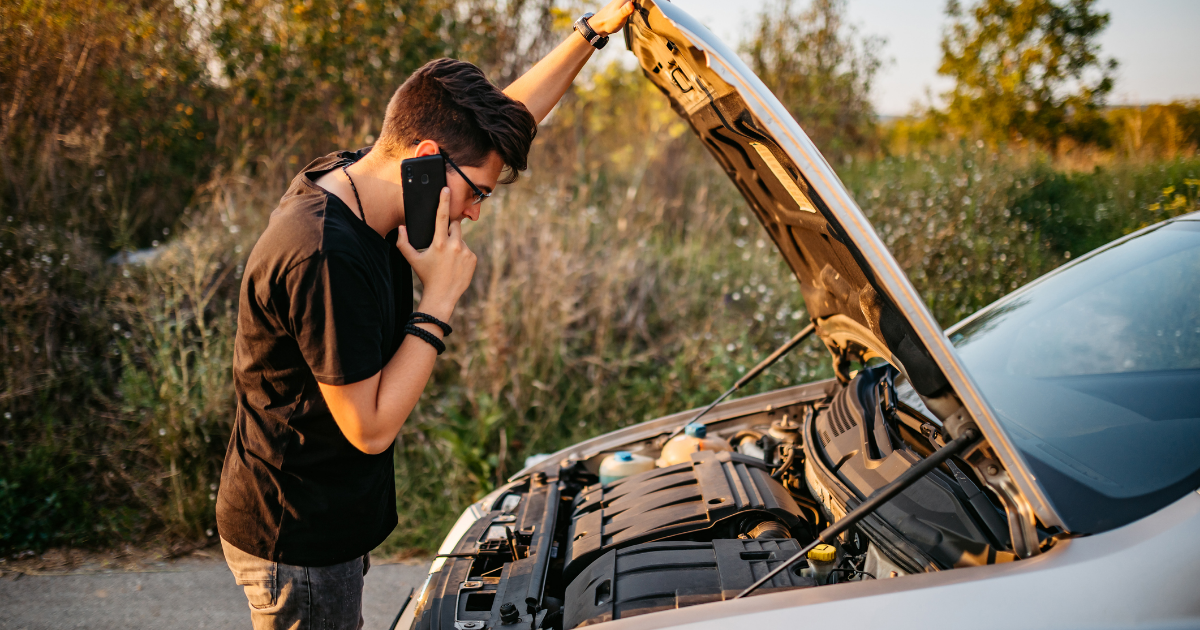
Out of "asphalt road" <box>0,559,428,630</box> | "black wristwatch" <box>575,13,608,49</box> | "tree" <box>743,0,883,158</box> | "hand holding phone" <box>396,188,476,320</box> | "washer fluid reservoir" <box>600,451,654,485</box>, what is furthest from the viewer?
"tree" <box>743,0,883,158</box>

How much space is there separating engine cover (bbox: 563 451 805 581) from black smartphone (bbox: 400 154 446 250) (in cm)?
95

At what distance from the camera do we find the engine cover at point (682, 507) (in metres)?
1.83

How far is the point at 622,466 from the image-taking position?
243 cm

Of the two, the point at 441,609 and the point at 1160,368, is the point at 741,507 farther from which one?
the point at 1160,368

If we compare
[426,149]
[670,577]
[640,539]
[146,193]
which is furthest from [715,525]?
[146,193]

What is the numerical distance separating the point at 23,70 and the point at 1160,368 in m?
6.90

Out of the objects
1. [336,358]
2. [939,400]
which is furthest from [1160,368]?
[336,358]

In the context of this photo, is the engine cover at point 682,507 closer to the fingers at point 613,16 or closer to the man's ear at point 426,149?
the man's ear at point 426,149

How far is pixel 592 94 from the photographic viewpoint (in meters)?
8.05

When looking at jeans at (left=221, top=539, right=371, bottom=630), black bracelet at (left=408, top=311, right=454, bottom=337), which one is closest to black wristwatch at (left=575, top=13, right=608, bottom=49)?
black bracelet at (left=408, top=311, right=454, bottom=337)

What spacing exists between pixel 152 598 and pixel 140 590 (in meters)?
0.12

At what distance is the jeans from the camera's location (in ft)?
5.30

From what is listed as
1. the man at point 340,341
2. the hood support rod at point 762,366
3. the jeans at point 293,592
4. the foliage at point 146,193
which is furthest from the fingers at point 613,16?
the foliage at point 146,193

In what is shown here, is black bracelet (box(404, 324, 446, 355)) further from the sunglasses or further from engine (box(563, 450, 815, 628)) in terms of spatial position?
engine (box(563, 450, 815, 628))
